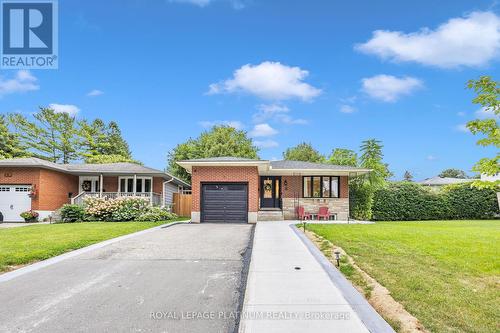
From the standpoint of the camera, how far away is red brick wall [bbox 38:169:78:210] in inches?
836

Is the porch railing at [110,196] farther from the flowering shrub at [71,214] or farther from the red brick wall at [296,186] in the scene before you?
the red brick wall at [296,186]

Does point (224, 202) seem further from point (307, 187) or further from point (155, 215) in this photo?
point (307, 187)

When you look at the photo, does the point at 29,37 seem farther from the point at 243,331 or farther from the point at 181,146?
the point at 181,146

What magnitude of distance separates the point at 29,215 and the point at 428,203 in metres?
25.5

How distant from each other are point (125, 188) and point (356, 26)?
18653 mm

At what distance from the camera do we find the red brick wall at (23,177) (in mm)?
20938

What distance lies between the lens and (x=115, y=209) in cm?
2027

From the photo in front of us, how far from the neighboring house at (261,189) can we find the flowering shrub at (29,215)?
9587 mm

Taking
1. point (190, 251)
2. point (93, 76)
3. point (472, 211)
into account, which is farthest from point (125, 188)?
point (472, 211)

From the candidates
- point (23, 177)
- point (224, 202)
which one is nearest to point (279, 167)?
point (224, 202)

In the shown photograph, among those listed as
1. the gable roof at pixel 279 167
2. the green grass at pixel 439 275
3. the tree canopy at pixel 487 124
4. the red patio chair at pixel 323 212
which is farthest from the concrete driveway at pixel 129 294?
the red patio chair at pixel 323 212

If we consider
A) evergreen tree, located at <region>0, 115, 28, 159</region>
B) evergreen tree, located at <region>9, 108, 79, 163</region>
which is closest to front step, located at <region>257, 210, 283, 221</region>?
evergreen tree, located at <region>0, 115, 28, 159</region>

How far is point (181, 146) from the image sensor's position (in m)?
44.7

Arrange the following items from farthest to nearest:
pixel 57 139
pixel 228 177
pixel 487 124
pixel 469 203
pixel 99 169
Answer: pixel 57 139 → pixel 469 203 → pixel 99 169 → pixel 228 177 → pixel 487 124
